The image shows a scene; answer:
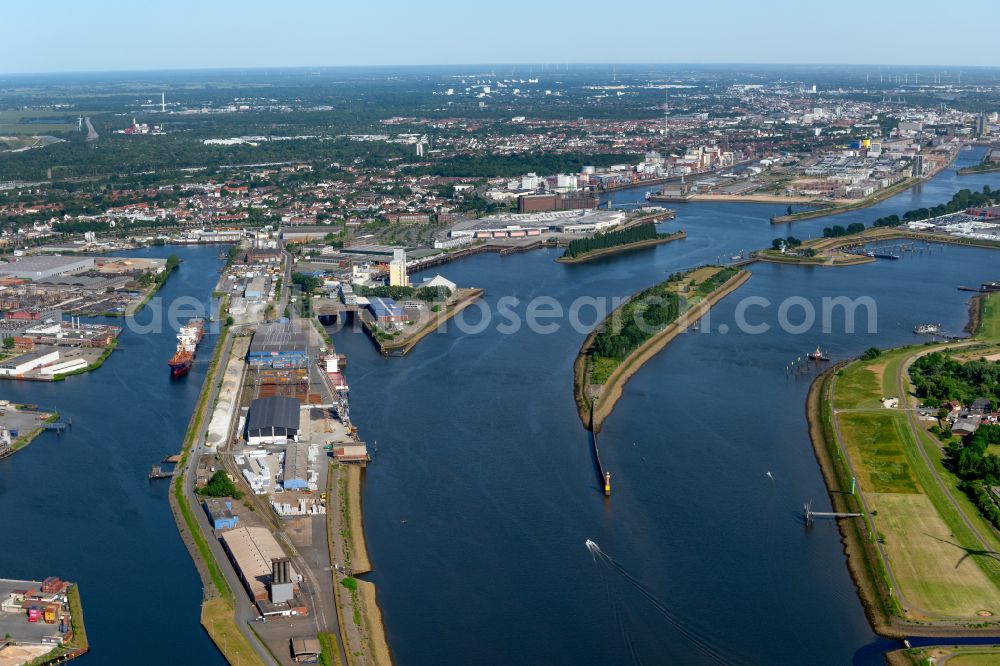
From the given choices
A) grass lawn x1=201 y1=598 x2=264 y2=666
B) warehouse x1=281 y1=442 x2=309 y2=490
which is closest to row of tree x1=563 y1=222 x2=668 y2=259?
warehouse x1=281 y1=442 x2=309 y2=490

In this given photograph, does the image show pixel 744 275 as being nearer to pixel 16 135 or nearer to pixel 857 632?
pixel 857 632

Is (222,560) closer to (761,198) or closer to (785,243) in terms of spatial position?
(785,243)

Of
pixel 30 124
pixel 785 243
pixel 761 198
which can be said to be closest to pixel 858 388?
pixel 785 243

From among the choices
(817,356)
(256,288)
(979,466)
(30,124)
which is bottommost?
(979,466)

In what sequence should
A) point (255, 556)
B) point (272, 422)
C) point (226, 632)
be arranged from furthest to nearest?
point (272, 422)
point (255, 556)
point (226, 632)

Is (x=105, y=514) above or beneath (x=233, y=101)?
beneath

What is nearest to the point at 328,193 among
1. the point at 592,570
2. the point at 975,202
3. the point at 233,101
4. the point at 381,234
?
the point at 381,234
